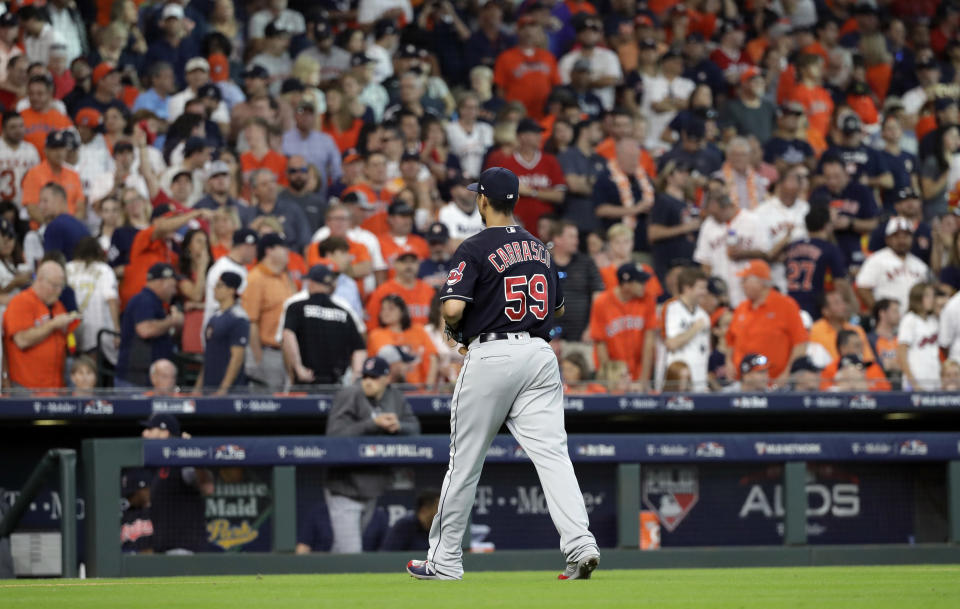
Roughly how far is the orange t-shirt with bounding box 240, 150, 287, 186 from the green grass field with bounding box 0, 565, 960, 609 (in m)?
7.07

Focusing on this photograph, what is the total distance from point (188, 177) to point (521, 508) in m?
4.90

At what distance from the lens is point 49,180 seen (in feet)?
42.6

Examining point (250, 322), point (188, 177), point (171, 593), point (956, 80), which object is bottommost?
point (171, 593)

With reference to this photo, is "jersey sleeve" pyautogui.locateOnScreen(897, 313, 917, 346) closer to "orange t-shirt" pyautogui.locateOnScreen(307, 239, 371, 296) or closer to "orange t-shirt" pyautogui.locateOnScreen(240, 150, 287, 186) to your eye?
"orange t-shirt" pyautogui.locateOnScreen(307, 239, 371, 296)

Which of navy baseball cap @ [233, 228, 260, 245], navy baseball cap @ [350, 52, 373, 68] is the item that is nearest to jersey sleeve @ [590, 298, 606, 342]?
navy baseball cap @ [233, 228, 260, 245]

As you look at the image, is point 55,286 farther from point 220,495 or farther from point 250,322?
point 220,495

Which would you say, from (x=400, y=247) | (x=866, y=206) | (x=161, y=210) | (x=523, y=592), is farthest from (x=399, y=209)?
(x=523, y=592)

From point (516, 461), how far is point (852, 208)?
7.06 metres

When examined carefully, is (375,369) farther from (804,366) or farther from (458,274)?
(804,366)

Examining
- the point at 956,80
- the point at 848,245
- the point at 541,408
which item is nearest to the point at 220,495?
the point at 541,408

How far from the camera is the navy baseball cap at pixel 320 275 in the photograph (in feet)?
35.8

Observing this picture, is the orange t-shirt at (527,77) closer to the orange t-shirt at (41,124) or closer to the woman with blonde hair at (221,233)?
the orange t-shirt at (41,124)

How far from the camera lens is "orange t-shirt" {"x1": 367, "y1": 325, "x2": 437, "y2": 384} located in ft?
37.0

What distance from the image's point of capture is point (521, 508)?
9.41m
